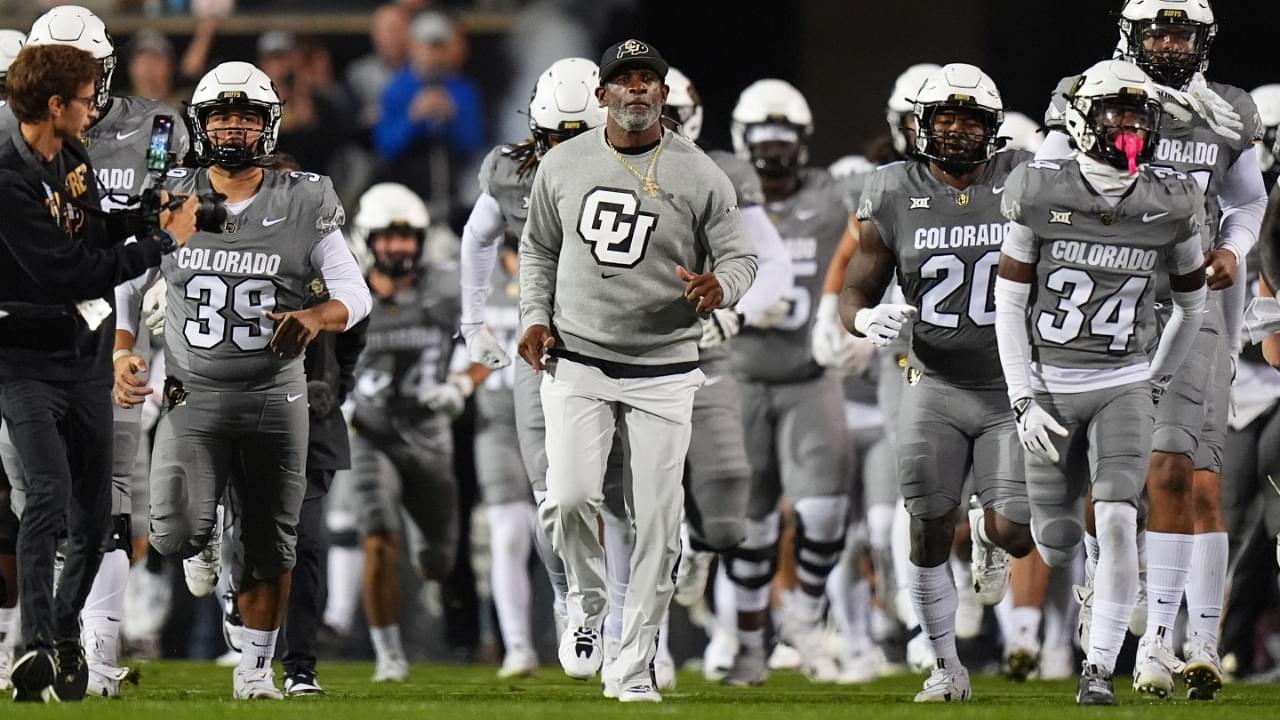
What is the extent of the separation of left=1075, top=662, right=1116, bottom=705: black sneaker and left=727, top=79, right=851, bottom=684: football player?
1941mm

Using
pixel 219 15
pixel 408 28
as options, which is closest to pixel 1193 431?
pixel 408 28

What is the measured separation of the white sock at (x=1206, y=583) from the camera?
6.83m

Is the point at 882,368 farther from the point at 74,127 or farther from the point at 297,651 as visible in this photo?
the point at 74,127

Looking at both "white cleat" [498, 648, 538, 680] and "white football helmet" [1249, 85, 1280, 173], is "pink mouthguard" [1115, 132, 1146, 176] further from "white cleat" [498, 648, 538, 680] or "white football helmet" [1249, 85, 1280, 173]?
"white cleat" [498, 648, 538, 680]

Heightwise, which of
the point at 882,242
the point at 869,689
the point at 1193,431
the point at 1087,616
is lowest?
the point at 869,689

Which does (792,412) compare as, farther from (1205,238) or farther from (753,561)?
(1205,238)

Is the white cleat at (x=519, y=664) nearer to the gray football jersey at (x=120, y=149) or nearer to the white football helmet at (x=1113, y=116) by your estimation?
the gray football jersey at (x=120, y=149)

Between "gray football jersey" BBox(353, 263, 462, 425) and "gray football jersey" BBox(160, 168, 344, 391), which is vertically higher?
"gray football jersey" BBox(160, 168, 344, 391)

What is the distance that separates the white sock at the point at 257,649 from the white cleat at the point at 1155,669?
2.46 meters

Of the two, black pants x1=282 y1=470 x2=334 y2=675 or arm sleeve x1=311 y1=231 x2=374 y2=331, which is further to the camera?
black pants x1=282 y1=470 x2=334 y2=675

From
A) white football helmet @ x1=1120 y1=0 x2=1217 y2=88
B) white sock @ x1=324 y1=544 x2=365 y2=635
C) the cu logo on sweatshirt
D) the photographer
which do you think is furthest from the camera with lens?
white sock @ x1=324 y1=544 x2=365 y2=635

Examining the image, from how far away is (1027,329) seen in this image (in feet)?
20.8

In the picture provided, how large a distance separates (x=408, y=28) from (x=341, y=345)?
10.6 ft

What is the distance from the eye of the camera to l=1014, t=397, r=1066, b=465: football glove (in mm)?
6125
